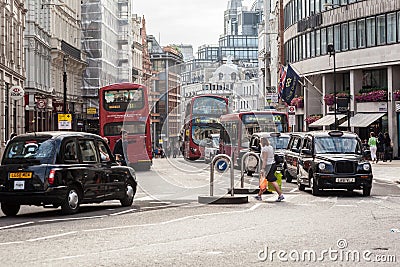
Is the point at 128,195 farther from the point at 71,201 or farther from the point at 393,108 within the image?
the point at 393,108

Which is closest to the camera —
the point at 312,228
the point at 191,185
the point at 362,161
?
the point at 312,228

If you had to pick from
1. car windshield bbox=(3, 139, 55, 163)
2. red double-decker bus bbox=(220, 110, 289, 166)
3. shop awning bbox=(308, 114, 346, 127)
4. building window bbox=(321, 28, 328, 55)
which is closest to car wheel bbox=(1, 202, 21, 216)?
car windshield bbox=(3, 139, 55, 163)

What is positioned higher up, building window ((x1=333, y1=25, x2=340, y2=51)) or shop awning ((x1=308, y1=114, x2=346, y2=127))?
building window ((x1=333, y1=25, x2=340, y2=51))

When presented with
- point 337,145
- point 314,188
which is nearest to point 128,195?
point 314,188

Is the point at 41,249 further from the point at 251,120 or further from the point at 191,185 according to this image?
the point at 251,120

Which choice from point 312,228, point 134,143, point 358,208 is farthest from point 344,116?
point 312,228

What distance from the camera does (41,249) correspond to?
37.4 ft

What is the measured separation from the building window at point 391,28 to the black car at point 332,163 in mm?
28457

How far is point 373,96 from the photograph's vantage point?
5484cm

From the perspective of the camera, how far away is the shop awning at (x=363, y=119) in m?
54.1

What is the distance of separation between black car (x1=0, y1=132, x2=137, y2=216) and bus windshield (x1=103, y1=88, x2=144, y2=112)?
2199 centimetres

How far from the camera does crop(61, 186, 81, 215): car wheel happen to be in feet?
55.9

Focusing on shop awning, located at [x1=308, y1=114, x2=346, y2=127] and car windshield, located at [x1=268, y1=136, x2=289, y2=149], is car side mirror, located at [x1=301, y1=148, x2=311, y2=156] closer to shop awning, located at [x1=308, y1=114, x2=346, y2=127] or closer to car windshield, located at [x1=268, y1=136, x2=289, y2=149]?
car windshield, located at [x1=268, y1=136, x2=289, y2=149]

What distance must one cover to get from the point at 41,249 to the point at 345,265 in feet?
13.8
